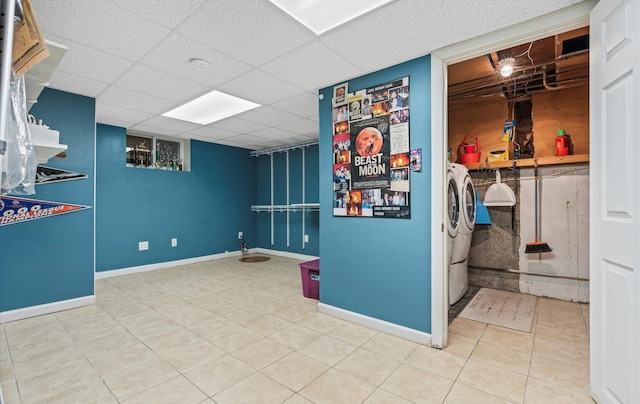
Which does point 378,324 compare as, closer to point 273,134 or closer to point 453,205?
point 453,205

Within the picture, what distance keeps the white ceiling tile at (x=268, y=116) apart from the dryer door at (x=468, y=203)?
2431 millimetres

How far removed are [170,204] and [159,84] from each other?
2823 millimetres

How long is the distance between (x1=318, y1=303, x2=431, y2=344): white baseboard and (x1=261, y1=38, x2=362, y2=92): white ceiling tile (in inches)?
90.4

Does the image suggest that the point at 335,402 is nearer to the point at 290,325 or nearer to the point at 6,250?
the point at 290,325

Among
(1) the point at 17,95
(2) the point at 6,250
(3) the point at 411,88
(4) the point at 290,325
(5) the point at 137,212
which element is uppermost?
(3) the point at 411,88

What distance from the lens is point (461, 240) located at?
3.27m

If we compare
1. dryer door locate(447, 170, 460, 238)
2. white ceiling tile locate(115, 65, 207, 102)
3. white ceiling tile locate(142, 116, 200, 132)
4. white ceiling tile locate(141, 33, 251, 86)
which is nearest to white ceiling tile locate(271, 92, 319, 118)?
white ceiling tile locate(141, 33, 251, 86)

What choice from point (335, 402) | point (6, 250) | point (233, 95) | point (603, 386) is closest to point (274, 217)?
point (233, 95)

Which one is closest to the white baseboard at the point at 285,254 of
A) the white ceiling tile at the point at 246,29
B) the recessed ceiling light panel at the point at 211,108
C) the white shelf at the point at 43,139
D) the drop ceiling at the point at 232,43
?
the recessed ceiling light panel at the point at 211,108

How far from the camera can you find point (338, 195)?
295 centimetres

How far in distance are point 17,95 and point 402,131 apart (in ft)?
7.78

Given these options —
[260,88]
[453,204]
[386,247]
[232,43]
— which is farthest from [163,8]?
[453,204]

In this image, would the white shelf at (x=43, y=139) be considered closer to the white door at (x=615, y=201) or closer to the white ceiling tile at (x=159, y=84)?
the white ceiling tile at (x=159, y=84)

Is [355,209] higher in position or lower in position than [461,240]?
higher
